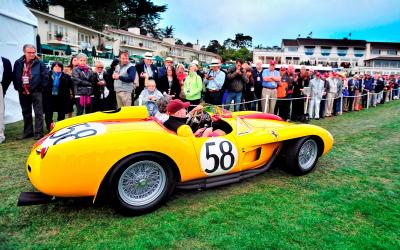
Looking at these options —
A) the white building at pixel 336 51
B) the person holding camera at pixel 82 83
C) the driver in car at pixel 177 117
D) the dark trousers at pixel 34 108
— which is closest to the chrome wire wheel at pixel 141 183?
the driver in car at pixel 177 117

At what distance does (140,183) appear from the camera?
10.3 feet

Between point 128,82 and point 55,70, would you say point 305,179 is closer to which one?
point 128,82

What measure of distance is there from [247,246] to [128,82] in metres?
4.77

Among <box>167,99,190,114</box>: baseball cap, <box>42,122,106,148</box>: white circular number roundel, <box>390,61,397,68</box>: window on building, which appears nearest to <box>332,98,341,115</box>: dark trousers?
<box>167,99,190,114</box>: baseball cap

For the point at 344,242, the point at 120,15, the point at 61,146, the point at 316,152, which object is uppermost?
the point at 120,15

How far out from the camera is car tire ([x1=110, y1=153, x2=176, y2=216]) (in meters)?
2.99

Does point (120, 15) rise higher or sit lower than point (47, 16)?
higher

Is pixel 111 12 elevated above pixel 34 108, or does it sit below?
above

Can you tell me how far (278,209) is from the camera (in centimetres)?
341

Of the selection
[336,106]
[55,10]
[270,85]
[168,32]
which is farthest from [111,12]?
[270,85]

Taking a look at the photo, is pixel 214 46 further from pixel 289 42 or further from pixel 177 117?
pixel 177 117

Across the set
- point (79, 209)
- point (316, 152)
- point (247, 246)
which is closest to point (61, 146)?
point (79, 209)

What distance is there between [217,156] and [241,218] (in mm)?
789

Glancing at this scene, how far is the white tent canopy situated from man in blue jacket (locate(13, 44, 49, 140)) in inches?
82.0
